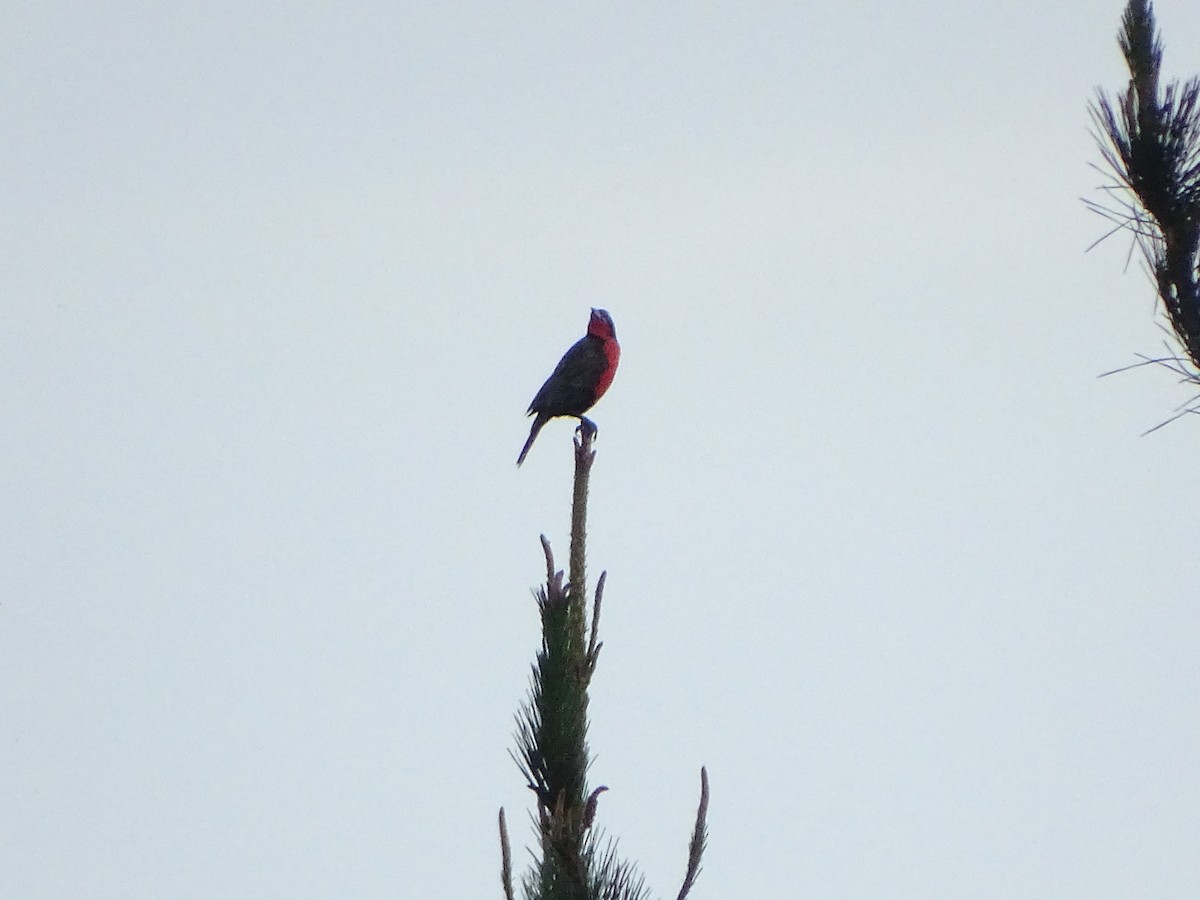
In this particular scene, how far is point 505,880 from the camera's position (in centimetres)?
253

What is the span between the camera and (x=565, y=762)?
8.76 ft

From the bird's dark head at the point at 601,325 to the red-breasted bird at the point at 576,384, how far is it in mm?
282

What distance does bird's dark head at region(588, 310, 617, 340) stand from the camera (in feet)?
32.6

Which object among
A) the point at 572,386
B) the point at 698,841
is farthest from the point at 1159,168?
the point at 572,386

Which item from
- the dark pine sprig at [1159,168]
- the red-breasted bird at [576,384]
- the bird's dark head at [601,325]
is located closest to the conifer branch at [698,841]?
the dark pine sprig at [1159,168]

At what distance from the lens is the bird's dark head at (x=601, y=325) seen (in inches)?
391

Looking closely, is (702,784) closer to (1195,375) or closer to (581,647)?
(581,647)

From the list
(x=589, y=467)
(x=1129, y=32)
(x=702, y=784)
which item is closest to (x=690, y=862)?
(x=702, y=784)

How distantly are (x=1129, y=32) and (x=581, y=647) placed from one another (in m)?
1.59

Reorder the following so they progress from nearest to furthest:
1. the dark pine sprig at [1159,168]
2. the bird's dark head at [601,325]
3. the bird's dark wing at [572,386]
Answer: the dark pine sprig at [1159,168], the bird's dark wing at [572,386], the bird's dark head at [601,325]

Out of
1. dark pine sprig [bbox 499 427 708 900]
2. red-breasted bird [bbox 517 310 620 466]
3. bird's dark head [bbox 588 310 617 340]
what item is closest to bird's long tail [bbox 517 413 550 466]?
red-breasted bird [bbox 517 310 620 466]

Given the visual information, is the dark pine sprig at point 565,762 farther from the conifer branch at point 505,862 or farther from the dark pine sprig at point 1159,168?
the dark pine sprig at point 1159,168

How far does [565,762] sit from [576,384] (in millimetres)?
6667

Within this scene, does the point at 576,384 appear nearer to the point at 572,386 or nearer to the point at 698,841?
the point at 572,386
